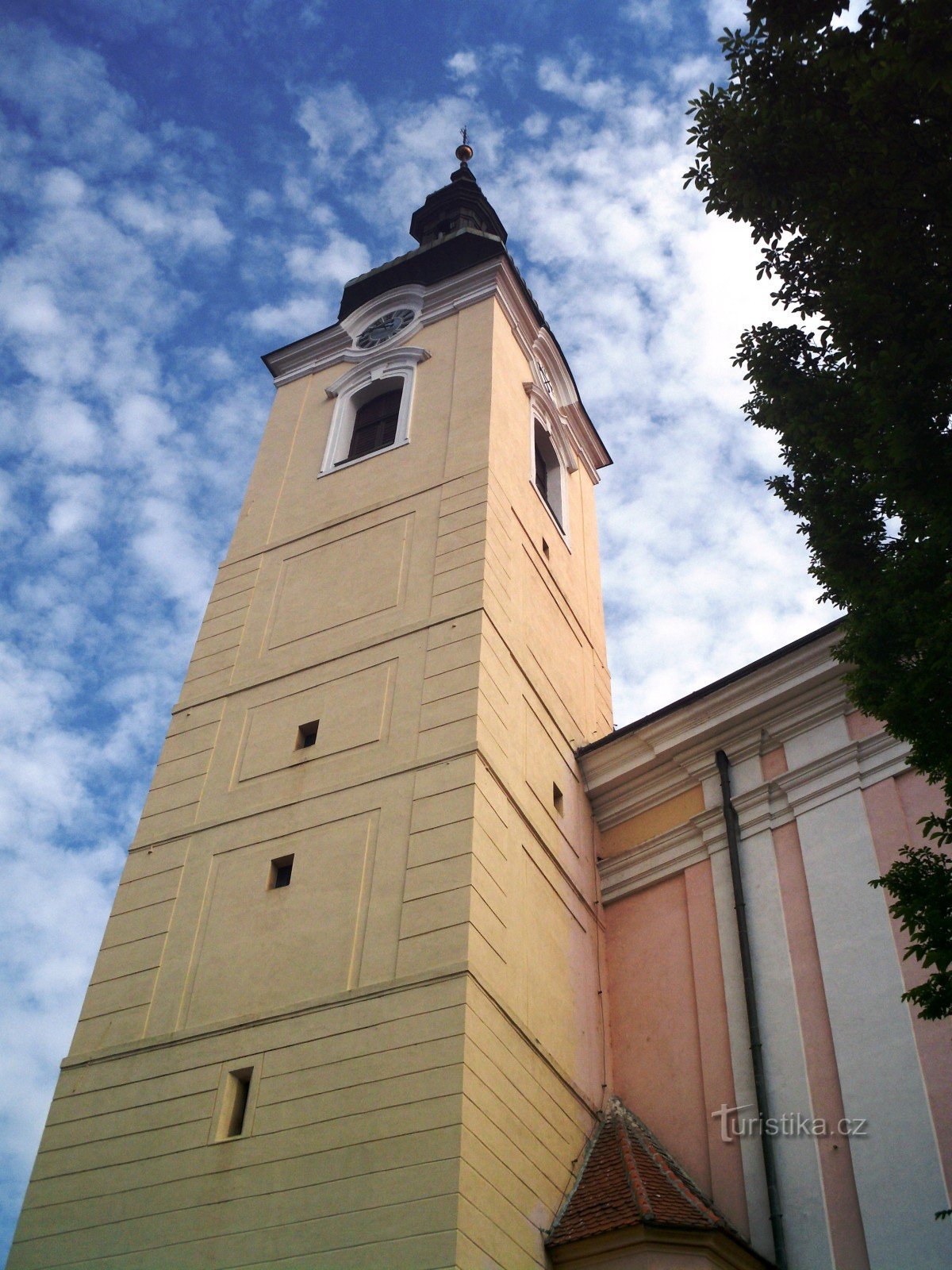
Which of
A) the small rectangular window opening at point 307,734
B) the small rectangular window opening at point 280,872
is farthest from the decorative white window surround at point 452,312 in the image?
Result: the small rectangular window opening at point 280,872

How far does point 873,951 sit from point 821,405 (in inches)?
256

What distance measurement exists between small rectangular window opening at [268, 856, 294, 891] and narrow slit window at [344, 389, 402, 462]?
7564 millimetres

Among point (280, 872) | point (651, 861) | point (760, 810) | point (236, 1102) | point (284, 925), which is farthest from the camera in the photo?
point (651, 861)

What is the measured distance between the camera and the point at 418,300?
22516 millimetres

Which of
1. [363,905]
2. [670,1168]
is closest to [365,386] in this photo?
[363,905]

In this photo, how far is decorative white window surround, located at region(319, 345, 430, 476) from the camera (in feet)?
66.0

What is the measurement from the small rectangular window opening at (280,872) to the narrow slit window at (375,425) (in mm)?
7564

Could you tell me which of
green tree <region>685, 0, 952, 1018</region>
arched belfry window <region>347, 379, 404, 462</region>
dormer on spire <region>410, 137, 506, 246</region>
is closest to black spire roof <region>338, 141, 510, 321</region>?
dormer on spire <region>410, 137, 506, 246</region>

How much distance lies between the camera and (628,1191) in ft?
38.1

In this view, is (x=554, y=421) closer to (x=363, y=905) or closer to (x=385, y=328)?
(x=385, y=328)

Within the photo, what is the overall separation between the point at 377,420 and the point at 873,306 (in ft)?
44.8

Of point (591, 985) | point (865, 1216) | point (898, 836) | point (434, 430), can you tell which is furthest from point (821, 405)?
point (434, 430)

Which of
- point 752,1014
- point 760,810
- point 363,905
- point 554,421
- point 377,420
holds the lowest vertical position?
point 752,1014

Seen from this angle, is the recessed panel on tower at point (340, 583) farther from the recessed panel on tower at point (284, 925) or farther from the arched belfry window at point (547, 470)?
the arched belfry window at point (547, 470)
